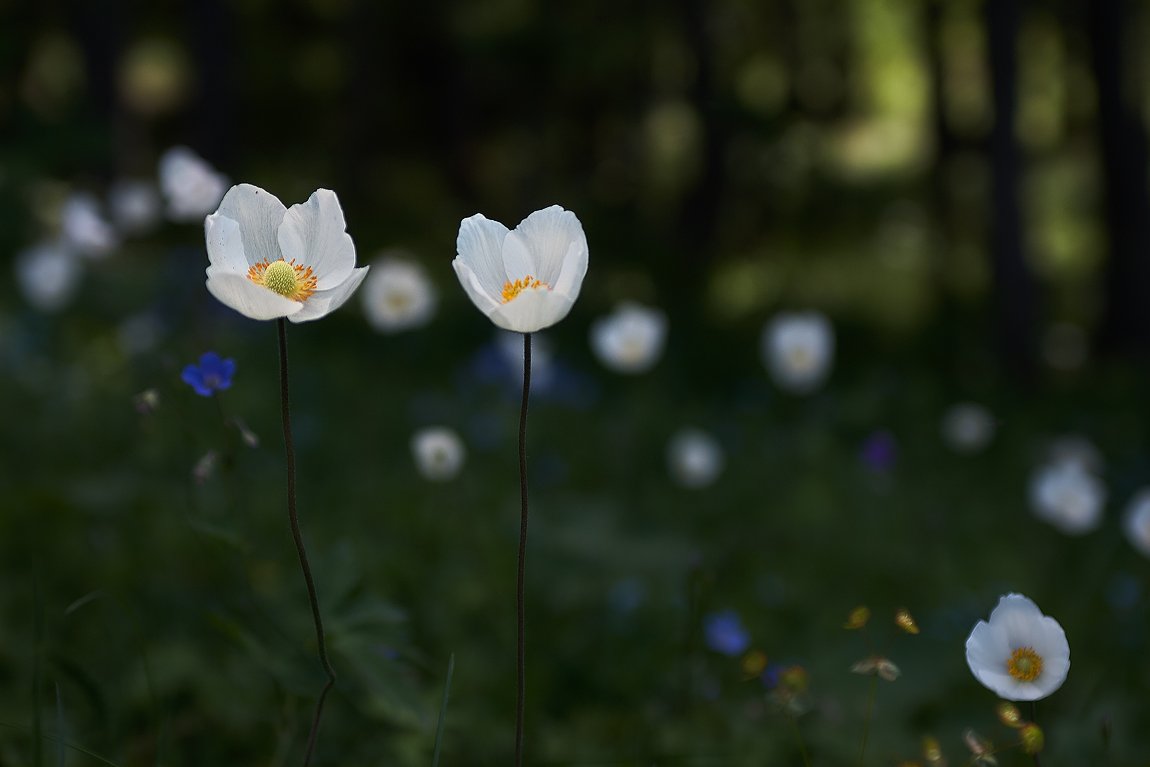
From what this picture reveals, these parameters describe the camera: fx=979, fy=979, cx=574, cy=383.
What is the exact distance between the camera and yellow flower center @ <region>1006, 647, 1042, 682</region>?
1232 millimetres

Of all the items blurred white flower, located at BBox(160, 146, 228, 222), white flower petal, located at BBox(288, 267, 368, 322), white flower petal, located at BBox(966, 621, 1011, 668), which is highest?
white flower petal, located at BBox(288, 267, 368, 322)

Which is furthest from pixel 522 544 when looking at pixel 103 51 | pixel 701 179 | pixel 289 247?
pixel 103 51

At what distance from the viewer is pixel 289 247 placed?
4.08 feet

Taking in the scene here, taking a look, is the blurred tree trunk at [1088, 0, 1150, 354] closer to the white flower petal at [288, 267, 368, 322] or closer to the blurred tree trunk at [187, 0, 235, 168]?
the white flower petal at [288, 267, 368, 322]

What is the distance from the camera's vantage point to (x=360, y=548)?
2834mm

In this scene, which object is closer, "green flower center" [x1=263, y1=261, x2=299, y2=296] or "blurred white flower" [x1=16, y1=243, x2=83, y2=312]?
"green flower center" [x1=263, y1=261, x2=299, y2=296]

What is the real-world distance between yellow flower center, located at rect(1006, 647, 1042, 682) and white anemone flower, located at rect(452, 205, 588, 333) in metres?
0.73

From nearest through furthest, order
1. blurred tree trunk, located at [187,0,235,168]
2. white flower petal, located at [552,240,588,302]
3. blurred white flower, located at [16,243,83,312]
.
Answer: white flower petal, located at [552,240,588,302] → blurred white flower, located at [16,243,83,312] → blurred tree trunk, located at [187,0,235,168]

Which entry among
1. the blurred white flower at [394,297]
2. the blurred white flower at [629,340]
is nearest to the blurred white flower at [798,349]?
the blurred white flower at [629,340]

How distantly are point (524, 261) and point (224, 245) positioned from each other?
1.20 ft

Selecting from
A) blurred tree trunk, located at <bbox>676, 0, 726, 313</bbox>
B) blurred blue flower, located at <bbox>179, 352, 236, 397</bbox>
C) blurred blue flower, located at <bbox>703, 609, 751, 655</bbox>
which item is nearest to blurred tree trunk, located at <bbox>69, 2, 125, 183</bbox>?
blurred tree trunk, located at <bbox>676, 0, 726, 313</bbox>

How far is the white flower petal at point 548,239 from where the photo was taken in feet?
4.06

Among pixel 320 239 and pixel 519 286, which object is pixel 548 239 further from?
pixel 320 239

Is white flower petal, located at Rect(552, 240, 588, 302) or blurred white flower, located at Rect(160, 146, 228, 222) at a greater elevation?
white flower petal, located at Rect(552, 240, 588, 302)
